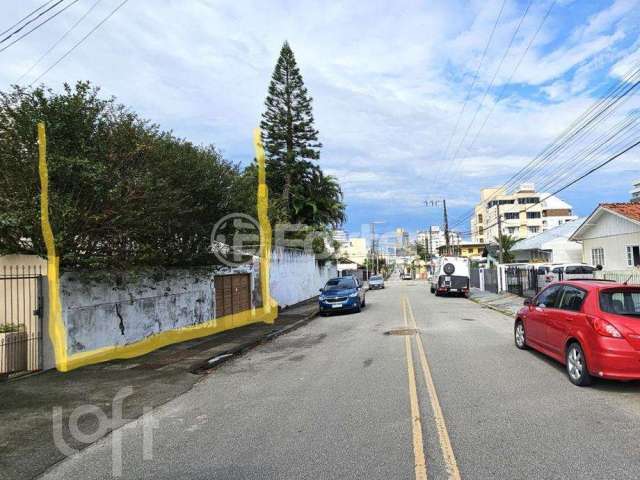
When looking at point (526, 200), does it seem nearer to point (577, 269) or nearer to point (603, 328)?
point (577, 269)

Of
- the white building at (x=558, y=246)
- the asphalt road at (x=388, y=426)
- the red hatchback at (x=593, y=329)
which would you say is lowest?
the asphalt road at (x=388, y=426)

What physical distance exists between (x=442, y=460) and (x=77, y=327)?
852cm

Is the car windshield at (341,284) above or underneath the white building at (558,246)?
underneath

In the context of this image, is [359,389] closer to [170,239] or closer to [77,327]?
[77,327]

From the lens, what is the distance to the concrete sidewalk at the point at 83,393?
5.29 m

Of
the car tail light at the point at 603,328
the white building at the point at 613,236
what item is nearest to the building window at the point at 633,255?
the white building at the point at 613,236

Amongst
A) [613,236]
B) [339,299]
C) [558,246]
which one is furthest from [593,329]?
[558,246]

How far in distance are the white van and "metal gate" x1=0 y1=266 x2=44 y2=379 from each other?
1109 inches

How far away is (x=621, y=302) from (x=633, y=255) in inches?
821

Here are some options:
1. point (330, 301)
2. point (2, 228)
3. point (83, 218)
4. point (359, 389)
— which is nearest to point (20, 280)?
point (2, 228)

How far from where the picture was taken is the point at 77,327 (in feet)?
34.1

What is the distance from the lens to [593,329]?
23.5 feet

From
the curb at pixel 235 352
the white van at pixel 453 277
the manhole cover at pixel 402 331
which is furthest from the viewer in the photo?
the white van at pixel 453 277

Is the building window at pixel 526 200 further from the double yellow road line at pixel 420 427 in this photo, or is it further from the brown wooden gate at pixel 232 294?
the double yellow road line at pixel 420 427
